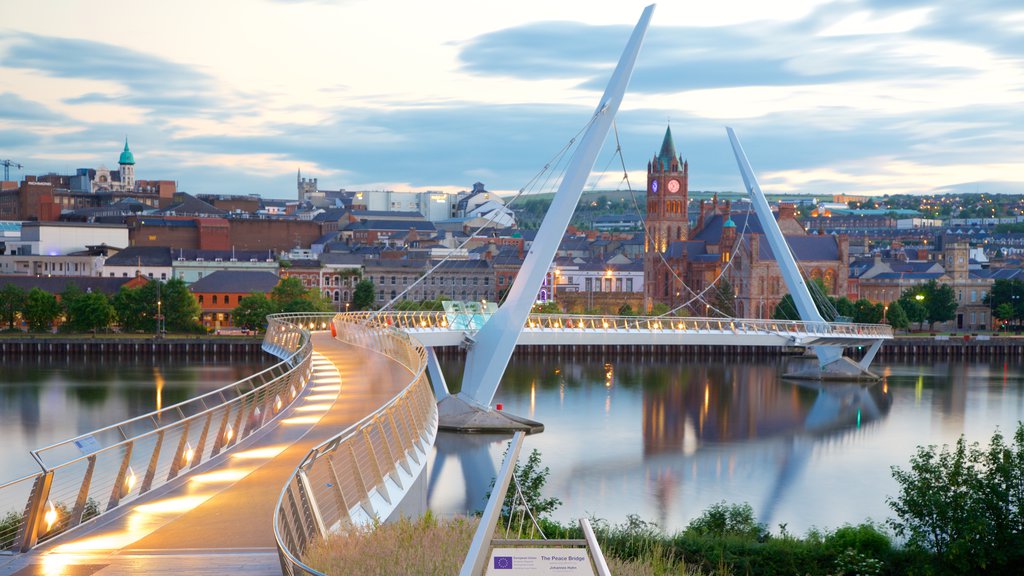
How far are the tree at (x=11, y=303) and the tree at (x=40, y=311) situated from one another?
3.49 ft

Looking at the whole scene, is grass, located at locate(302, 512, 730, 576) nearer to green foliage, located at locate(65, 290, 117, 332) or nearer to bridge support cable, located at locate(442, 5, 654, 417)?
bridge support cable, located at locate(442, 5, 654, 417)

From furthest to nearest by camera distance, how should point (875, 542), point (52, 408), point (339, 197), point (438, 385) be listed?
point (339, 197) → point (52, 408) → point (438, 385) → point (875, 542)

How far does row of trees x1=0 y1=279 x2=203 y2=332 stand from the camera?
230 ft

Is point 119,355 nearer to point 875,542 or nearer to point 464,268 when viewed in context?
point 464,268

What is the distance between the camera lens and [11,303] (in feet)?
236

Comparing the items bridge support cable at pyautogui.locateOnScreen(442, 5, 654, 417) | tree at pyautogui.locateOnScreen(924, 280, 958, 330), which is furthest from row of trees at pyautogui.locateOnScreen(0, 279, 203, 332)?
tree at pyautogui.locateOnScreen(924, 280, 958, 330)

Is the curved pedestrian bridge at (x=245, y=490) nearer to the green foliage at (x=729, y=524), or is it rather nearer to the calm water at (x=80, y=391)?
the green foliage at (x=729, y=524)

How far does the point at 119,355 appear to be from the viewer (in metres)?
62.8

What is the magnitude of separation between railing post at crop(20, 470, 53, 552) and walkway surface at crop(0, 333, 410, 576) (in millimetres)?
110

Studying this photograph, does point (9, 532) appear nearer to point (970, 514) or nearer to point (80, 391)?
point (970, 514)

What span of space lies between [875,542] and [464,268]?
79603mm

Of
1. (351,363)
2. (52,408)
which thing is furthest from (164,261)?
(351,363)

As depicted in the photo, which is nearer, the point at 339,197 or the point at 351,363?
the point at 351,363

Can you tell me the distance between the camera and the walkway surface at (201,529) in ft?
23.7
